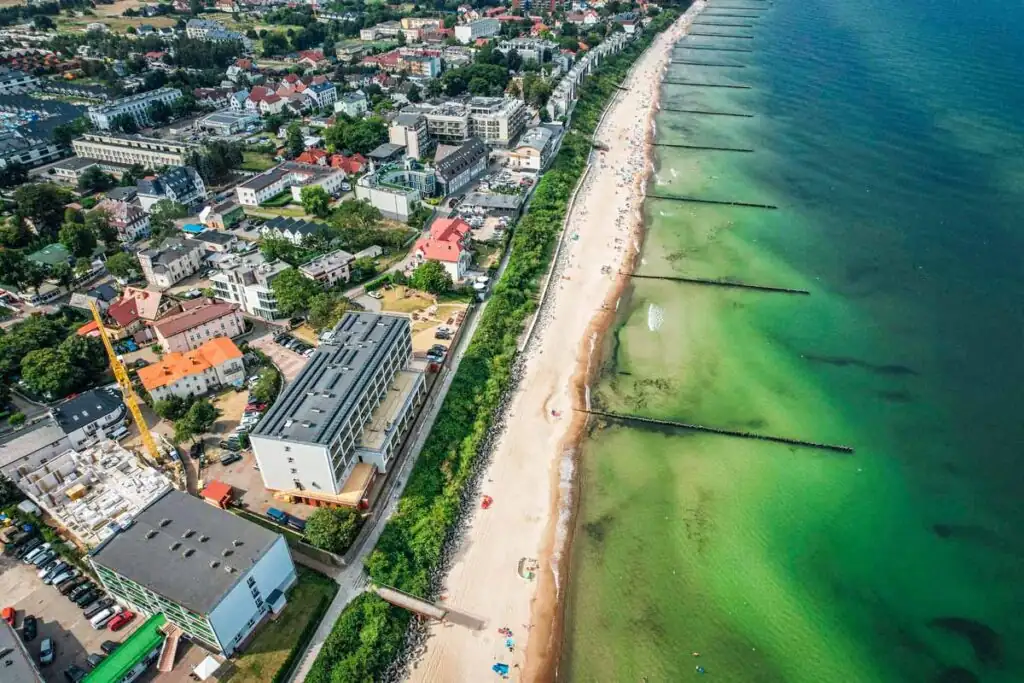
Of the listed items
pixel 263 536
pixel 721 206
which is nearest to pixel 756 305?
pixel 721 206

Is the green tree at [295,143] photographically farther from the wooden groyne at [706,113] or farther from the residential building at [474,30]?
the residential building at [474,30]

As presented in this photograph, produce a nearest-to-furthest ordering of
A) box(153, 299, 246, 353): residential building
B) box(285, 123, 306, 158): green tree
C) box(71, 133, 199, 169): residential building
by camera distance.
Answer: box(153, 299, 246, 353): residential building, box(71, 133, 199, 169): residential building, box(285, 123, 306, 158): green tree

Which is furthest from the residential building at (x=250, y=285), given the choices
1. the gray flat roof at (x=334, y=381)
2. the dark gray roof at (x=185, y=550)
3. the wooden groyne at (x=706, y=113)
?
the wooden groyne at (x=706, y=113)

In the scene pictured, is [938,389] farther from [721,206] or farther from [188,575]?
[188,575]

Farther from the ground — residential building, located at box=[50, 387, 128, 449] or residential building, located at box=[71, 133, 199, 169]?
residential building, located at box=[71, 133, 199, 169]

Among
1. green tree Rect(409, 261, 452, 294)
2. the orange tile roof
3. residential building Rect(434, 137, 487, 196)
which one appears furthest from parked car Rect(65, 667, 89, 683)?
residential building Rect(434, 137, 487, 196)

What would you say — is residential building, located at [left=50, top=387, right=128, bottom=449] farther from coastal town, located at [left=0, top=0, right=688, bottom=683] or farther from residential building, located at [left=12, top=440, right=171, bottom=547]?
residential building, located at [left=12, top=440, right=171, bottom=547]
